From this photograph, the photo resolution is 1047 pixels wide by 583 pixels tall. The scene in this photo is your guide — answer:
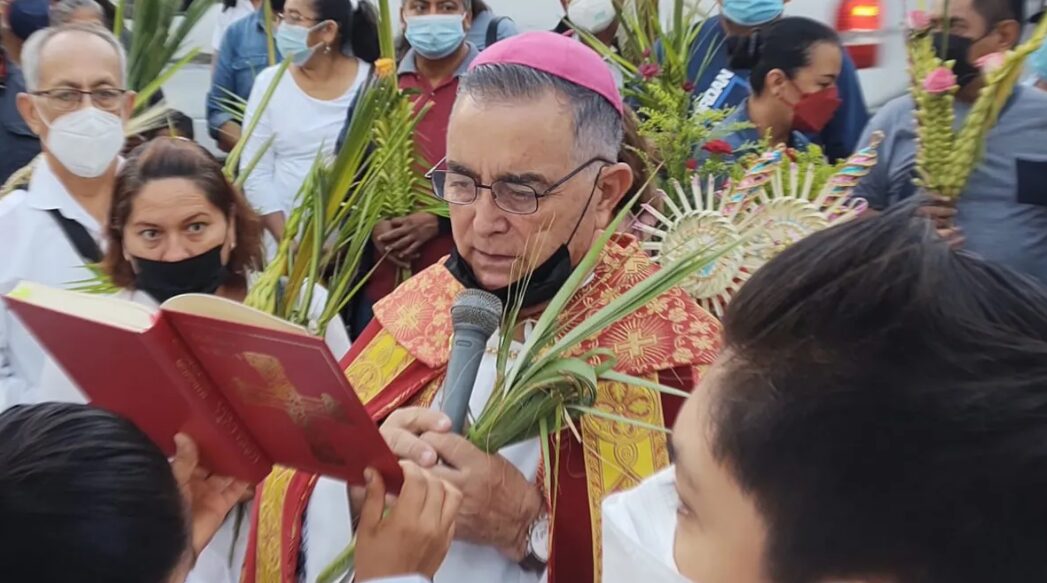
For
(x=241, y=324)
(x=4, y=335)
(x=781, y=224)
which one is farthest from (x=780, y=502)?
(x=4, y=335)

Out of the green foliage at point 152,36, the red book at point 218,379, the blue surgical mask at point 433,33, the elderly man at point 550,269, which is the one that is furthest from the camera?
the blue surgical mask at point 433,33

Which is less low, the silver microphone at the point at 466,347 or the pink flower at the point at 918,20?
the silver microphone at the point at 466,347

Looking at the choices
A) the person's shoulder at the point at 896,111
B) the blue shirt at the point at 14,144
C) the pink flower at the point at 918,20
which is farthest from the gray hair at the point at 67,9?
the pink flower at the point at 918,20

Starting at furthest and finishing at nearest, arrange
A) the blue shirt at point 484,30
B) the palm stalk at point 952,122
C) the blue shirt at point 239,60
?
the blue shirt at point 239,60, the blue shirt at point 484,30, the palm stalk at point 952,122

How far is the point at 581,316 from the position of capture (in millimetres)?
2414

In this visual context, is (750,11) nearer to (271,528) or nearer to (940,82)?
(940,82)

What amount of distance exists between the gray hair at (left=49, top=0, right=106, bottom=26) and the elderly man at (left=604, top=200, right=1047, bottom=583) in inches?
200

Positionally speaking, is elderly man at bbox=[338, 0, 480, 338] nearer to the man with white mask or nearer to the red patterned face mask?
the man with white mask

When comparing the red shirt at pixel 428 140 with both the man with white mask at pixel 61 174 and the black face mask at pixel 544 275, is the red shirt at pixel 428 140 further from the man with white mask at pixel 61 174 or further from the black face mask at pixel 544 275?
the black face mask at pixel 544 275

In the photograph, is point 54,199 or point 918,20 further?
point 54,199

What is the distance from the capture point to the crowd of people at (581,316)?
1.12 metres

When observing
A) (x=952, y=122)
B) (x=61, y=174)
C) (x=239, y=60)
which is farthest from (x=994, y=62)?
(x=239, y=60)

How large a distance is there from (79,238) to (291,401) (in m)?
2.18

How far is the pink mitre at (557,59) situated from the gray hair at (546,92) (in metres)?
0.02
